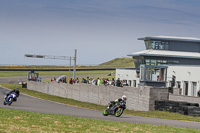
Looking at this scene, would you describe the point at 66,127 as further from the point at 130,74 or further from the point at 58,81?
the point at 130,74

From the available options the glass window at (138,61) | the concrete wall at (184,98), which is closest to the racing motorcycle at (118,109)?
the concrete wall at (184,98)

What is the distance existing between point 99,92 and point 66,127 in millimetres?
32032

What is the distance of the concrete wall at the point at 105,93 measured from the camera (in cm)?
3275

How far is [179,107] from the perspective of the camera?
2820 centimetres

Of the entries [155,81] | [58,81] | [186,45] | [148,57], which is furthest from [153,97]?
[186,45]

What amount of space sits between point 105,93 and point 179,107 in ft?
55.7

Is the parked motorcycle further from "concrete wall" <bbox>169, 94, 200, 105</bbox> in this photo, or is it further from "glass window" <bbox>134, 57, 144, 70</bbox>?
"glass window" <bbox>134, 57, 144, 70</bbox>

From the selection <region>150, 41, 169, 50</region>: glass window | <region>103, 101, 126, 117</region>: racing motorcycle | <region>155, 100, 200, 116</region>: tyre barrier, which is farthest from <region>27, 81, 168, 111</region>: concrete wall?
<region>150, 41, 169, 50</region>: glass window

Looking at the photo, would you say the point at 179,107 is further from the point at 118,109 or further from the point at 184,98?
the point at 118,109

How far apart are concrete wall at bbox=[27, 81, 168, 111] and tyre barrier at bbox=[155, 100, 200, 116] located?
1.17 meters

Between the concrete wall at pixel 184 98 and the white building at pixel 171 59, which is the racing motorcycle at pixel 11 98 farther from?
the white building at pixel 171 59

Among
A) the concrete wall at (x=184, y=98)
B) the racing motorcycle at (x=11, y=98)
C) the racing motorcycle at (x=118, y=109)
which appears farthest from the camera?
the racing motorcycle at (x=11, y=98)

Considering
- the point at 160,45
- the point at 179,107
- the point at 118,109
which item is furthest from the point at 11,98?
the point at 160,45

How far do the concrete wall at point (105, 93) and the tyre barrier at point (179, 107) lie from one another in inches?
46.1
